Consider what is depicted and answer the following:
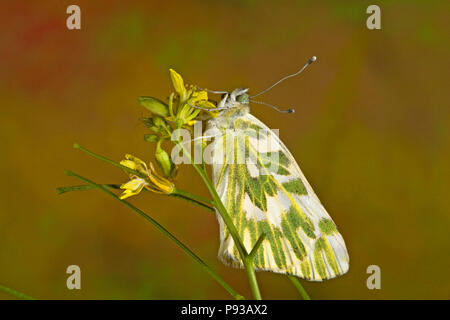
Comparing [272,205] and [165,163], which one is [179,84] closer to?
[165,163]

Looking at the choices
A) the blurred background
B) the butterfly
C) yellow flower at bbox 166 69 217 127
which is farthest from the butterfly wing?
the blurred background

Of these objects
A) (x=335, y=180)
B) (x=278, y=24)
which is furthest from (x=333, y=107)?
(x=278, y=24)

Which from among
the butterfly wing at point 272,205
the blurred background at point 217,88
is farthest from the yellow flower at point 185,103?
the blurred background at point 217,88

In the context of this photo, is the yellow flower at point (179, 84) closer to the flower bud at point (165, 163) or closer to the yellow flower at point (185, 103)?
the yellow flower at point (185, 103)

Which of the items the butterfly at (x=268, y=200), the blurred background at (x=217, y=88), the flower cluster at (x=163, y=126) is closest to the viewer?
the flower cluster at (x=163, y=126)

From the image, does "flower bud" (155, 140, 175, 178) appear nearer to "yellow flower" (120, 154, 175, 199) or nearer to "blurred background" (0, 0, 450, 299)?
"yellow flower" (120, 154, 175, 199)

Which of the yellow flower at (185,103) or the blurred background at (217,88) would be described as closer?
the yellow flower at (185,103)
